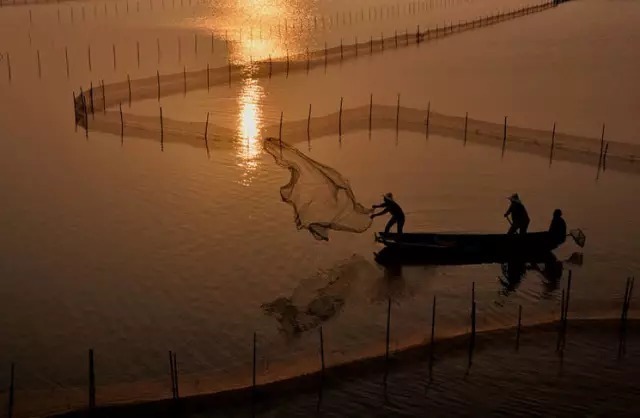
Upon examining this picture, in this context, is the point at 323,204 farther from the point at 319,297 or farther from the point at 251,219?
the point at 251,219

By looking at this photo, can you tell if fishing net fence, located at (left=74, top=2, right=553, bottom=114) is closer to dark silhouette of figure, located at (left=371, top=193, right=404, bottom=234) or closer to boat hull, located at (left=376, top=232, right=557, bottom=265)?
dark silhouette of figure, located at (left=371, top=193, right=404, bottom=234)

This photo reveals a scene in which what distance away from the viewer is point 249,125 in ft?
60.1

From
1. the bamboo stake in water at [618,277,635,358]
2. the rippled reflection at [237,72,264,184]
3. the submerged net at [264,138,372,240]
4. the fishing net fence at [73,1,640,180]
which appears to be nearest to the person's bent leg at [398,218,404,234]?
the submerged net at [264,138,372,240]

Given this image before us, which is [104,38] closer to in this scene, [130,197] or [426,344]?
[130,197]

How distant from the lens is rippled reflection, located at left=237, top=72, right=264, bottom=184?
16141 millimetres

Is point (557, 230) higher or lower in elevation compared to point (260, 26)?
lower

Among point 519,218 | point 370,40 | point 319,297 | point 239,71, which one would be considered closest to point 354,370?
point 319,297

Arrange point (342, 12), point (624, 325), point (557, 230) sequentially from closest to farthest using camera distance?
point (624, 325)
point (557, 230)
point (342, 12)

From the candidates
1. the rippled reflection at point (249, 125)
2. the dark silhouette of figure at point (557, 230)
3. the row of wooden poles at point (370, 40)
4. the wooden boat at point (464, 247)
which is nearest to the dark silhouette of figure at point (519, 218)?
the wooden boat at point (464, 247)

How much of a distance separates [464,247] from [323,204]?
2032mm

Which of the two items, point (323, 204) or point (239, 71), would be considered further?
point (239, 71)

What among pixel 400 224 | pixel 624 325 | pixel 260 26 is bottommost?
pixel 624 325

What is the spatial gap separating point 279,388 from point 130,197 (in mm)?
6779

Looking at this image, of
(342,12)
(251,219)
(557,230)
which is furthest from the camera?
(342,12)
